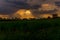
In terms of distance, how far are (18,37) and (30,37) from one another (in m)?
1.09

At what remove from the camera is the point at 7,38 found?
1720 centimetres

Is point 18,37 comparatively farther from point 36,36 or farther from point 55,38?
point 55,38

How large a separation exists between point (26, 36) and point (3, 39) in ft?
6.52

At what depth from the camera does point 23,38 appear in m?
17.0

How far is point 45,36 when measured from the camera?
17.5 m

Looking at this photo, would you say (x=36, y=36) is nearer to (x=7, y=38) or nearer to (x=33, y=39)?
(x=33, y=39)

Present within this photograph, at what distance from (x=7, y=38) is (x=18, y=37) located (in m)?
0.96

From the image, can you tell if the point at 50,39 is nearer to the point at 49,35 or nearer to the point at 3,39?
the point at 49,35

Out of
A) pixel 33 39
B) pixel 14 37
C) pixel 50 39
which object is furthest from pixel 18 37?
pixel 50 39

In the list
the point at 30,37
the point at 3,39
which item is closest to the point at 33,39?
the point at 30,37

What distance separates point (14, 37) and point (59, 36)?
3.98m

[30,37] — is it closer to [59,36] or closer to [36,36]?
[36,36]

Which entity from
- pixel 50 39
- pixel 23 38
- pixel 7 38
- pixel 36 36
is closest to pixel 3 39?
pixel 7 38

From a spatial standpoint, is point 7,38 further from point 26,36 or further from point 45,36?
point 45,36
